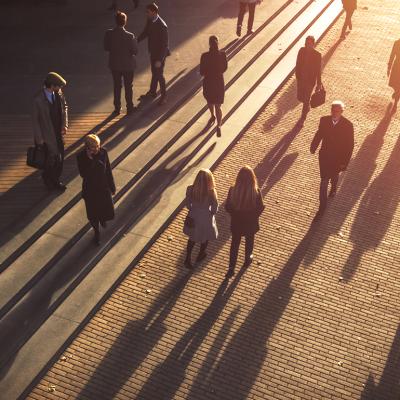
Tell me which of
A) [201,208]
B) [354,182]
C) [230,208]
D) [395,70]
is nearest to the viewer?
[230,208]

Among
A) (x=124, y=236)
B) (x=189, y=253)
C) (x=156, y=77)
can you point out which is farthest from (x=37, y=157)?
(x=156, y=77)

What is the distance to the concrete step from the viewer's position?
7.59 m

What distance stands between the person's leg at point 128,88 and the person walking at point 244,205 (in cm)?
443

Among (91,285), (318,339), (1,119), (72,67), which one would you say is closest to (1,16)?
(72,67)

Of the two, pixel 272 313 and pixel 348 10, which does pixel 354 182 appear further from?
pixel 348 10

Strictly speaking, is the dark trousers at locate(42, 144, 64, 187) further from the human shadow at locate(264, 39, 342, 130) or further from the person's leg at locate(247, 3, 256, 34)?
the person's leg at locate(247, 3, 256, 34)

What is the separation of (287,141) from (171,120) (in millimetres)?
2434

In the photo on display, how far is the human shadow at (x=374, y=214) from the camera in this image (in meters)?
9.04

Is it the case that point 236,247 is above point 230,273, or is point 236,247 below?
above

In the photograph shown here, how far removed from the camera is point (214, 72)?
435 inches

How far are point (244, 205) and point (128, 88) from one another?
4714mm

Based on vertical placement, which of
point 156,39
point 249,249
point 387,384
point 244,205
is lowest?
point 387,384

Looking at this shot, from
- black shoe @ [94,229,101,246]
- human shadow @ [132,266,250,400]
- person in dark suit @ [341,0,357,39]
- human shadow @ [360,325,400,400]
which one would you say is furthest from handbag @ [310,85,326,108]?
person in dark suit @ [341,0,357,39]

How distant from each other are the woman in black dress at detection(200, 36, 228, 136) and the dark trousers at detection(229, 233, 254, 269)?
3849 millimetres
